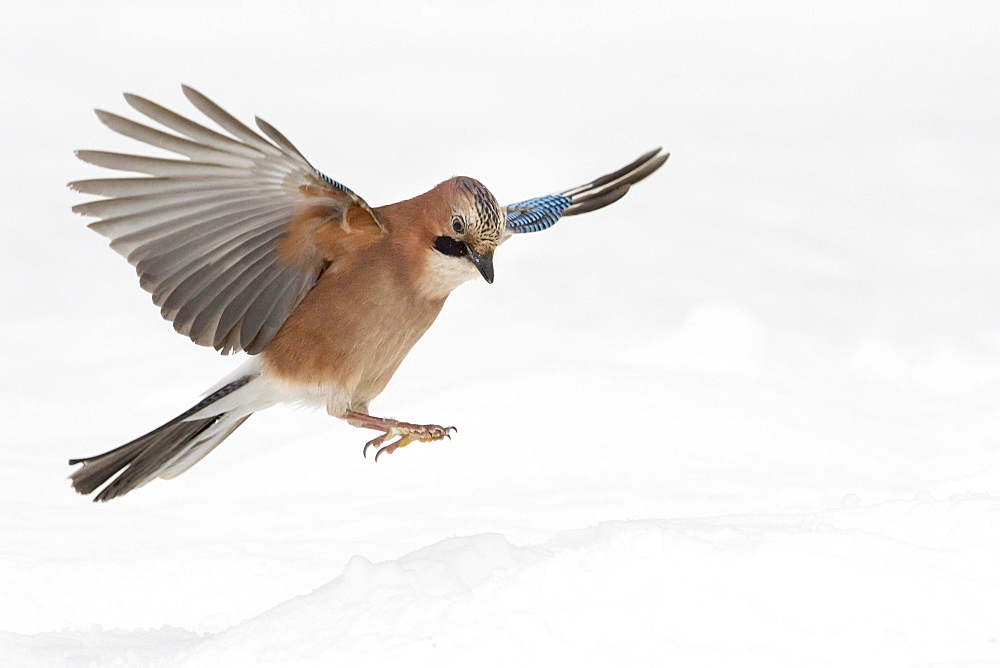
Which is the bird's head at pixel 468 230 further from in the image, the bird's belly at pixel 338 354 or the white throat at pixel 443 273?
the bird's belly at pixel 338 354

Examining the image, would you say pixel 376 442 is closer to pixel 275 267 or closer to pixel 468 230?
pixel 275 267

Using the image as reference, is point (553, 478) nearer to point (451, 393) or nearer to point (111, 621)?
point (451, 393)

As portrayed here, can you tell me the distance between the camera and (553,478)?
7418 mm

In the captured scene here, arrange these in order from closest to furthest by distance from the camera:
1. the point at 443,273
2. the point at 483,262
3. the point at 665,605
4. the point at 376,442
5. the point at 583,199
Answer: the point at 665,605
the point at 483,262
the point at 443,273
the point at 376,442
the point at 583,199

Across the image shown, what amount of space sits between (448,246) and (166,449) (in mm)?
1574

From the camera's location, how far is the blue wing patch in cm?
596

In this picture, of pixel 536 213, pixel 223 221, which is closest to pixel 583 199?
pixel 536 213

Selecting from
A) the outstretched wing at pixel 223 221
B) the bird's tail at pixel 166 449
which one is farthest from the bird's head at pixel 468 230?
the bird's tail at pixel 166 449

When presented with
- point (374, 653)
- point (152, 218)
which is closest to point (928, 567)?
point (374, 653)

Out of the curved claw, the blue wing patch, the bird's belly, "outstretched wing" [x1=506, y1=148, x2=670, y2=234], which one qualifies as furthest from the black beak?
the curved claw

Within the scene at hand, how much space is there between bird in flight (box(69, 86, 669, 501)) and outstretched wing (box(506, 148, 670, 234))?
1.01 ft

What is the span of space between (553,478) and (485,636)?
3.45 meters

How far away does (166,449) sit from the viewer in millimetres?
5766

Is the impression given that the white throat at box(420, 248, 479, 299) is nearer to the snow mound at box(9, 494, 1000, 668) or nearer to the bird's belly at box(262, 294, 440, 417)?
the bird's belly at box(262, 294, 440, 417)
